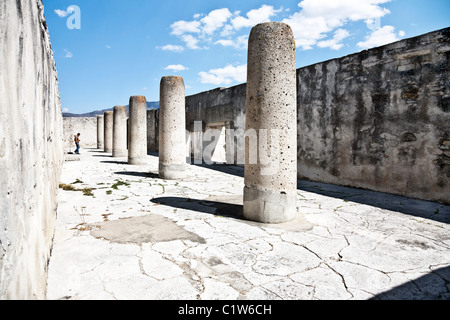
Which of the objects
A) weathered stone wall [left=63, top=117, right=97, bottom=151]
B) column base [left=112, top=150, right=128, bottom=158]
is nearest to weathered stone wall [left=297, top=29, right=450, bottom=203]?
column base [left=112, top=150, right=128, bottom=158]

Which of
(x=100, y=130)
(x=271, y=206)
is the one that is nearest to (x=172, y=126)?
(x=271, y=206)

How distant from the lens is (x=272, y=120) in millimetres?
3508

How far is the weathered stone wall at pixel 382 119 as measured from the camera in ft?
15.9

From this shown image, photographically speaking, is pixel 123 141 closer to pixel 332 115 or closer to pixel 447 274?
pixel 332 115

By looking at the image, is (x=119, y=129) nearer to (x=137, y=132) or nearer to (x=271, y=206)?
(x=137, y=132)

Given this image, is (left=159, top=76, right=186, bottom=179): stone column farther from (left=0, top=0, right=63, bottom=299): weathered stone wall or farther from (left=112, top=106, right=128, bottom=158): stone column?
(left=112, top=106, right=128, bottom=158): stone column

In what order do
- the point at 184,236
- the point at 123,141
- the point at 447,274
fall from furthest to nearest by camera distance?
1. the point at 123,141
2. the point at 184,236
3. the point at 447,274

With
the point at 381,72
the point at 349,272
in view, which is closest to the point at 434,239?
the point at 349,272

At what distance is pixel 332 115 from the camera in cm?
670

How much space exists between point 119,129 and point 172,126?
6.40 m

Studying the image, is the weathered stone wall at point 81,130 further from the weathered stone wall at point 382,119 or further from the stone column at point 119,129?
the weathered stone wall at point 382,119

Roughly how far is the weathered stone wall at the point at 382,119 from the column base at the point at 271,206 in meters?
2.99

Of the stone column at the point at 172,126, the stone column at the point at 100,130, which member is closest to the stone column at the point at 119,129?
the stone column at the point at 172,126
